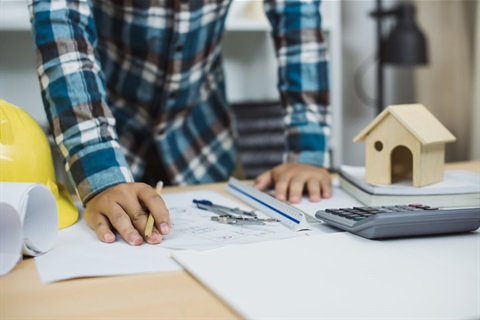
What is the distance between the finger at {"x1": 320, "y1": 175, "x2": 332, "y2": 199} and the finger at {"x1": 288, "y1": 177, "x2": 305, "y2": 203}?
0.11 feet

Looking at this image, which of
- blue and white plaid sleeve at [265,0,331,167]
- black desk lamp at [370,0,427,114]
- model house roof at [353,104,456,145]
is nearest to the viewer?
model house roof at [353,104,456,145]

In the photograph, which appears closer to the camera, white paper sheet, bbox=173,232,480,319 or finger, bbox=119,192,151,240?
white paper sheet, bbox=173,232,480,319

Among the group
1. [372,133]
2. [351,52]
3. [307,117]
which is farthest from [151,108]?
[351,52]

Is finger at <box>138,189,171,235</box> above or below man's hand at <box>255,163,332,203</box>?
above

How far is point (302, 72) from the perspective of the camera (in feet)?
4.10

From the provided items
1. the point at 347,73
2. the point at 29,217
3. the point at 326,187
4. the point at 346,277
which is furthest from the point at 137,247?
the point at 347,73

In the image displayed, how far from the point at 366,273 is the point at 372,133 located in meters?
0.39

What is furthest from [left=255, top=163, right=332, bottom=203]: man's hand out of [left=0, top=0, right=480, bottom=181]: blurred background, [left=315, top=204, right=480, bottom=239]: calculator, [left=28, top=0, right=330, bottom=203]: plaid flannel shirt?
[left=0, top=0, right=480, bottom=181]: blurred background

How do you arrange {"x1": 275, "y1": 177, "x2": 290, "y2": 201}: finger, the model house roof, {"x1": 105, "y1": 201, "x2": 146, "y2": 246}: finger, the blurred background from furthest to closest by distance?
the blurred background
{"x1": 275, "y1": 177, "x2": 290, "y2": 201}: finger
the model house roof
{"x1": 105, "y1": 201, "x2": 146, "y2": 246}: finger

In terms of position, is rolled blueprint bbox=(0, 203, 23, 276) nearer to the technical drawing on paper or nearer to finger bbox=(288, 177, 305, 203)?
the technical drawing on paper

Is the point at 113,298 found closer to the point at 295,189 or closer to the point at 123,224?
the point at 123,224

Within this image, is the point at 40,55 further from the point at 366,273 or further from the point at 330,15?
the point at 330,15

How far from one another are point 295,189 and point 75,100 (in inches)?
14.2

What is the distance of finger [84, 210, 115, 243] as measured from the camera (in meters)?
0.74
